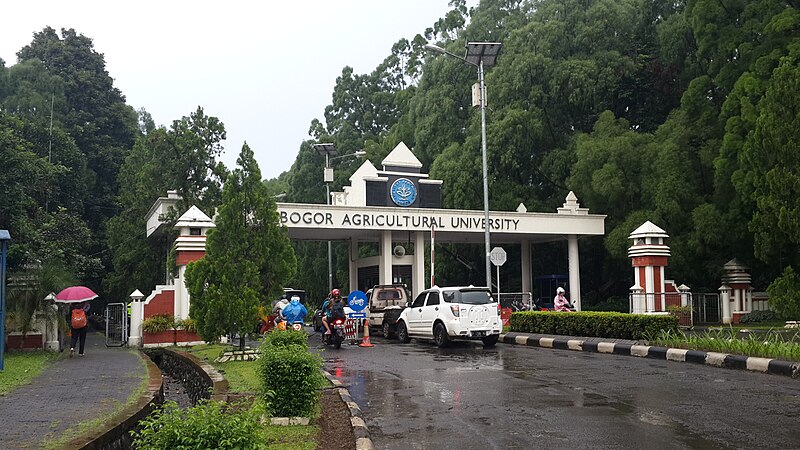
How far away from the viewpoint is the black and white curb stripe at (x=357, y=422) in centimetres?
746

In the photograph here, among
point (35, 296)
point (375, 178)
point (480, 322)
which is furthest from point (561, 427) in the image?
point (375, 178)

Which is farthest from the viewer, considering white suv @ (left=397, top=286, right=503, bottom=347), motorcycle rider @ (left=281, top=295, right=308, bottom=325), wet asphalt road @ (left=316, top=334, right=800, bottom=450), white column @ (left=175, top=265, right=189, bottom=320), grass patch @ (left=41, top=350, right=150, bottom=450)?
white column @ (left=175, top=265, right=189, bottom=320)

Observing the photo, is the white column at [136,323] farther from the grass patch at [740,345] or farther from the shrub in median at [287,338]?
the grass patch at [740,345]

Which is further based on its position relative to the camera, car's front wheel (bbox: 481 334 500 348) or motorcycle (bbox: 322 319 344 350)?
motorcycle (bbox: 322 319 344 350)

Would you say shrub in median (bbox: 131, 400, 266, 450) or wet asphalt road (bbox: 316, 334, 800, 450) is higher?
shrub in median (bbox: 131, 400, 266, 450)

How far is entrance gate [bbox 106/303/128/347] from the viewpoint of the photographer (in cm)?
2431

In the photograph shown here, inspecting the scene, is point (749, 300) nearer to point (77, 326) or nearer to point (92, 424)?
point (77, 326)

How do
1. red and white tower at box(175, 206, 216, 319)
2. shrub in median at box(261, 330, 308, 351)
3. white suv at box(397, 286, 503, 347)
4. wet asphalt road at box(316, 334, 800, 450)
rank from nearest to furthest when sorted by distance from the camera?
wet asphalt road at box(316, 334, 800, 450) → shrub in median at box(261, 330, 308, 351) → white suv at box(397, 286, 503, 347) → red and white tower at box(175, 206, 216, 319)

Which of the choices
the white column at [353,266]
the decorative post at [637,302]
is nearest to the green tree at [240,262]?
the decorative post at [637,302]

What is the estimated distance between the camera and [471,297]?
20078 mm

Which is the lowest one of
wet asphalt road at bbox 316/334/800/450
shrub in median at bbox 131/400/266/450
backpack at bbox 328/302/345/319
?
wet asphalt road at bbox 316/334/800/450

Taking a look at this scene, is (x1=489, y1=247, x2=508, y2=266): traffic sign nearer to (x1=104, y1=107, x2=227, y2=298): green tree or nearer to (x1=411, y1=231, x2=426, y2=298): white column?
(x1=411, y1=231, x2=426, y2=298): white column

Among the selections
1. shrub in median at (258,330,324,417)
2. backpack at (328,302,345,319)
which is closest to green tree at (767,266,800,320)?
backpack at (328,302,345,319)

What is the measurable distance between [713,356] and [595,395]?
16.3 ft
